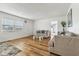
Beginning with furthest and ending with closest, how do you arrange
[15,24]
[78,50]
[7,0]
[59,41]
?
[15,24], [59,41], [78,50], [7,0]

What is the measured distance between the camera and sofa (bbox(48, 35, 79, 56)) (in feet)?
5.01

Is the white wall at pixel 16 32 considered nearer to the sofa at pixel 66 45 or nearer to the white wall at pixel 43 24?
the white wall at pixel 43 24

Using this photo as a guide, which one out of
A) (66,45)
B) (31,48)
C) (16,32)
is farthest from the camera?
(16,32)

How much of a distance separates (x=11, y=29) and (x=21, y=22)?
2.01 ft

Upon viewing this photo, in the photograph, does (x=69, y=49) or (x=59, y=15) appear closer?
(x=69, y=49)

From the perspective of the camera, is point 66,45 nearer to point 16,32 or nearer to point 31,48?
point 31,48

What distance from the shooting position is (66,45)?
1636 mm

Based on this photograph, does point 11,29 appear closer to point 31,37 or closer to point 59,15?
point 31,37

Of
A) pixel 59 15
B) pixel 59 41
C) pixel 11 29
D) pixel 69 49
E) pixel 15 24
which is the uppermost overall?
pixel 59 15

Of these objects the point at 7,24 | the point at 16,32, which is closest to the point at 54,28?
the point at 16,32

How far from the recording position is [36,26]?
3.22 m

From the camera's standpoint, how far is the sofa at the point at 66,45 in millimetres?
1526

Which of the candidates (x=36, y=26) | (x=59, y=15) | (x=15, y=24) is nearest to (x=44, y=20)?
(x=36, y=26)

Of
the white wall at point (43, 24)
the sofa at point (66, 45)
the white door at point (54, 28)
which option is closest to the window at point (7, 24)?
the white wall at point (43, 24)
